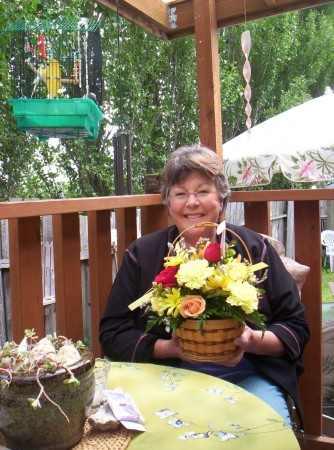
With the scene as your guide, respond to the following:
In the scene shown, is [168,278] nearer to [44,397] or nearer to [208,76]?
[44,397]

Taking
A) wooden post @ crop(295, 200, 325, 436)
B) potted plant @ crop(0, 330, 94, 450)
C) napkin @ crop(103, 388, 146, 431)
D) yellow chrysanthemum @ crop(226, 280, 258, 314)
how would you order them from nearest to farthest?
potted plant @ crop(0, 330, 94, 450) → napkin @ crop(103, 388, 146, 431) → yellow chrysanthemum @ crop(226, 280, 258, 314) → wooden post @ crop(295, 200, 325, 436)

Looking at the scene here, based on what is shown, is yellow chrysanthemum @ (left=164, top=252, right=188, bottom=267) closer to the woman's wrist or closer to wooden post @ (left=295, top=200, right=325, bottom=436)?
the woman's wrist

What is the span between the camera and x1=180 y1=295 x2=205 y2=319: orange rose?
1.07 metres

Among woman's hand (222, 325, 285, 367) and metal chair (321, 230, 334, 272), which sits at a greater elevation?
woman's hand (222, 325, 285, 367)

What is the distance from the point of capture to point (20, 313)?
66.5 inches

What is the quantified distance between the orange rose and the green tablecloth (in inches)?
6.5

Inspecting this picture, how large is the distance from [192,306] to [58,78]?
2431 millimetres

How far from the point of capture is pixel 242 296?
106 cm

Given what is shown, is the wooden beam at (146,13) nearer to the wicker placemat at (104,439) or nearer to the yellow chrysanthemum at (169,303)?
the yellow chrysanthemum at (169,303)

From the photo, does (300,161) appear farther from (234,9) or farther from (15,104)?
(15,104)

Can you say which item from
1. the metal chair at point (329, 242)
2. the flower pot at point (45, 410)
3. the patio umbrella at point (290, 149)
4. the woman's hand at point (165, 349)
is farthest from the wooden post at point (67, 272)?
the metal chair at point (329, 242)

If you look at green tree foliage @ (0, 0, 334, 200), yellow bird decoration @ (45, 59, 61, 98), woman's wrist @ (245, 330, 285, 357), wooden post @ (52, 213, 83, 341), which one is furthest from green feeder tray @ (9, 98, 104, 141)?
green tree foliage @ (0, 0, 334, 200)

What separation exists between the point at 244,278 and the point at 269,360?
0.54 meters

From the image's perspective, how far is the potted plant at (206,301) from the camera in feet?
3.53
